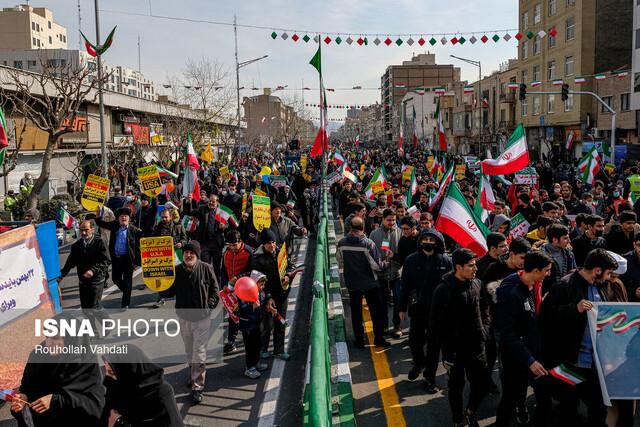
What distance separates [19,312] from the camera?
21.4 feet

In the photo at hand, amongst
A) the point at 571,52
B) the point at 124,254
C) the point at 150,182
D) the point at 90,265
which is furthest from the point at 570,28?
the point at 90,265

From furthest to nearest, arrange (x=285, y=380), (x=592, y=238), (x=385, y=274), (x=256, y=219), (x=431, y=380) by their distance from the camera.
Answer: (x=256, y=219)
(x=385, y=274)
(x=592, y=238)
(x=285, y=380)
(x=431, y=380)

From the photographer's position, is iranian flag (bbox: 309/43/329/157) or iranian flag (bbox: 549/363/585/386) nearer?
iranian flag (bbox: 549/363/585/386)

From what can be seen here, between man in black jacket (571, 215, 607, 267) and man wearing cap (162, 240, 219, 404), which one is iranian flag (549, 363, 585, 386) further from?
man wearing cap (162, 240, 219, 404)

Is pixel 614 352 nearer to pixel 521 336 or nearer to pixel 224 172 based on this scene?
pixel 521 336

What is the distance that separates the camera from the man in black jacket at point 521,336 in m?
4.83

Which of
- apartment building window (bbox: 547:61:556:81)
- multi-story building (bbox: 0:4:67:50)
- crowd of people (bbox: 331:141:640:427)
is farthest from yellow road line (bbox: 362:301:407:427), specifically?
multi-story building (bbox: 0:4:67:50)

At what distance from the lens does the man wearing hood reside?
6719 mm

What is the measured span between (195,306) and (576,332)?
3954 millimetres

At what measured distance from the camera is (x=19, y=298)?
6555 millimetres

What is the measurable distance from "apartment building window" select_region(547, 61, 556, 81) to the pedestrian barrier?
39908 mm

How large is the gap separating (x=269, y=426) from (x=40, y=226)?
12.4 feet

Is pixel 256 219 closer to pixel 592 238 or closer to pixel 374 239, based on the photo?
pixel 374 239

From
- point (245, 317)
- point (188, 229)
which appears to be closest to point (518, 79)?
point (188, 229)
